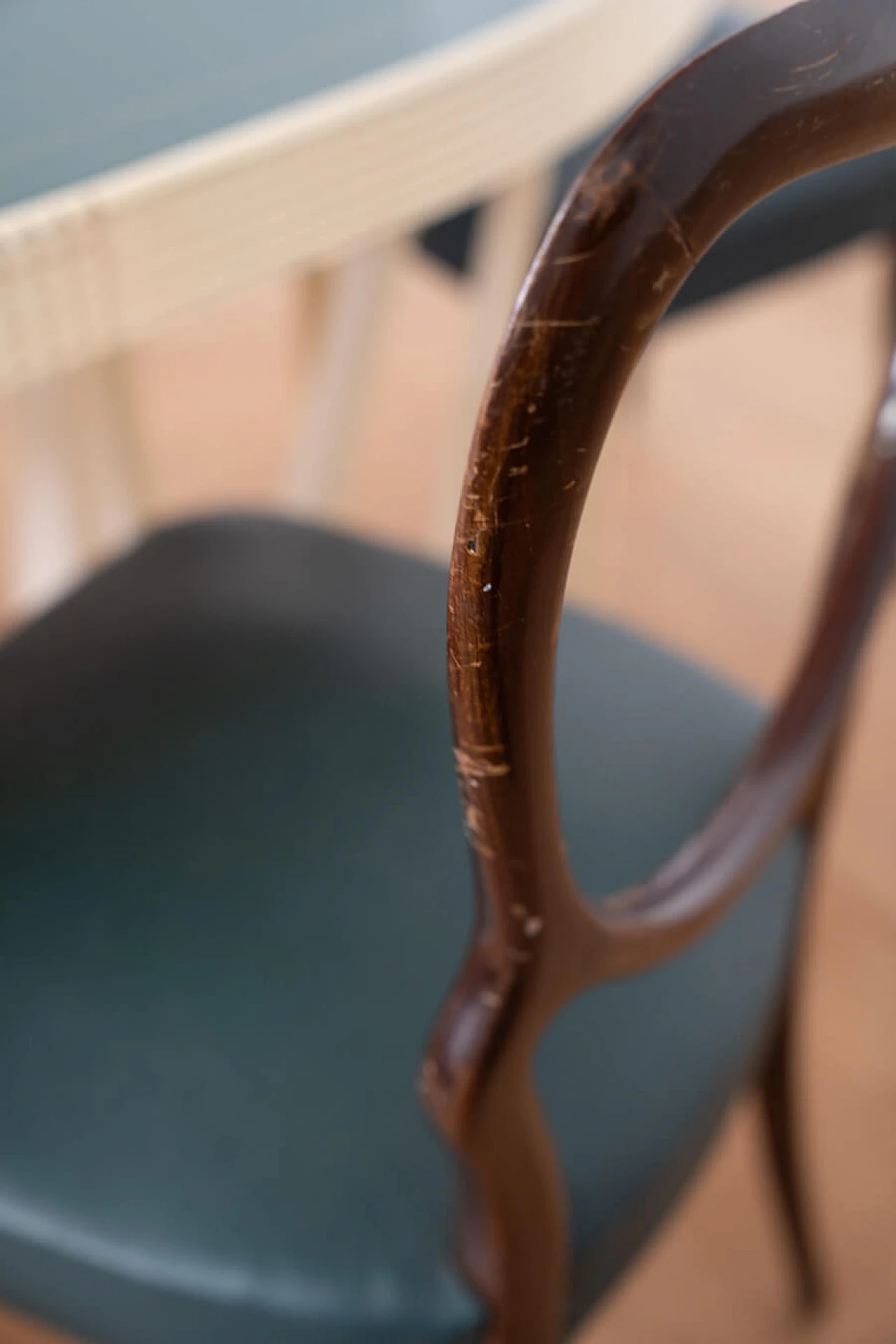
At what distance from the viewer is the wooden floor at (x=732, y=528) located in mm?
919

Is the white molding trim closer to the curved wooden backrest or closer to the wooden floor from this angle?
the wooden floor

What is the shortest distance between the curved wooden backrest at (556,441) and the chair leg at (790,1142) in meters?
0.30

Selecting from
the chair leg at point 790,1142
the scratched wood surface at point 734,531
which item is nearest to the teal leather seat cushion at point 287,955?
the chair leg at point 790,1142

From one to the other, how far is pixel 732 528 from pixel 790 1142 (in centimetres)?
91

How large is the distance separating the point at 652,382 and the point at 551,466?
1.58 metres

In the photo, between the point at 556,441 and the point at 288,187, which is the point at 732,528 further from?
the point at 556,441

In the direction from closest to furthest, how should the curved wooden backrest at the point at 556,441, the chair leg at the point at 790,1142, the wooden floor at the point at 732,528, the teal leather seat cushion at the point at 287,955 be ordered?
the curved wooden backrest at the point at 556,441, the teal leather seat cushion at the point at 287,955, the chair leg at the point at 790,1142, the wooden floor at the point at 732,528

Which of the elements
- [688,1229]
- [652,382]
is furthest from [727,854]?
[652,382]

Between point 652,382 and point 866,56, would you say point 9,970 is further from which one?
point 652,382

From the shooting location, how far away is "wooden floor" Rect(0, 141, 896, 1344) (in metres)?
0.92

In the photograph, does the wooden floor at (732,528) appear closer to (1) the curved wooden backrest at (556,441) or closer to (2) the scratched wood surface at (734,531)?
(2) the scratched wood surface at (734,531)

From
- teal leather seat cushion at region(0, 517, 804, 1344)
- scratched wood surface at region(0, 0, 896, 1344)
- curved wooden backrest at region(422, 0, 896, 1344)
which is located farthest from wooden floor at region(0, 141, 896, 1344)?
curved wooden backrest at region(422, 0, 896, 1344)

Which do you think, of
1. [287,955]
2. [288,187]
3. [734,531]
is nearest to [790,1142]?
[287,955]

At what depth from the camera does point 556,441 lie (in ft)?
0.76
